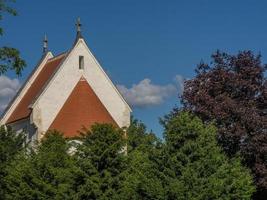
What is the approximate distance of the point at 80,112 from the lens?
160 feet

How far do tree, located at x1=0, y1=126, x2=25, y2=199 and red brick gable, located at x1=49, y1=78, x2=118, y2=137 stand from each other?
724 cm

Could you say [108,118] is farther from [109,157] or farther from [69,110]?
[109,157]

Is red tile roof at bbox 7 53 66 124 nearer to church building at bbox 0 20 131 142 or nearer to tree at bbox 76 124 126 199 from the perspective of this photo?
church building at bbox 0 20 131 142

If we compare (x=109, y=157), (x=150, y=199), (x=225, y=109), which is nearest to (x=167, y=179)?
(x=150, y=199)

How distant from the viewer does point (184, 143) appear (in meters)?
22.4

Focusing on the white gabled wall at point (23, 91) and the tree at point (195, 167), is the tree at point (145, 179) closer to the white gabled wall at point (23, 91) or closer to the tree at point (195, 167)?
the tree at point (195, 167)

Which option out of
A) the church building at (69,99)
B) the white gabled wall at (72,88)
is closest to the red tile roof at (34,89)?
the church building at (69,99)

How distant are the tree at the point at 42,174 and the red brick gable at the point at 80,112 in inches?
691

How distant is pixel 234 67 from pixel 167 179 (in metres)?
15.0

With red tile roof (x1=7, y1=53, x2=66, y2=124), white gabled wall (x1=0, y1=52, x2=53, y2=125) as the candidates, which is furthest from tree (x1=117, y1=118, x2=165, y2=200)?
white gabled wall (x1=0, y1=52, x2=53, y2=125)

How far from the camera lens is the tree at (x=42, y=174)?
2634 cm

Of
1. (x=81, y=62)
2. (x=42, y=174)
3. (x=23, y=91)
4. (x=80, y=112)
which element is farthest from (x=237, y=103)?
(x=23, y=91)

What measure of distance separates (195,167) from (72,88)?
30616 mm

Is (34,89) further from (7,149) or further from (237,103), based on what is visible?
(237,103)
